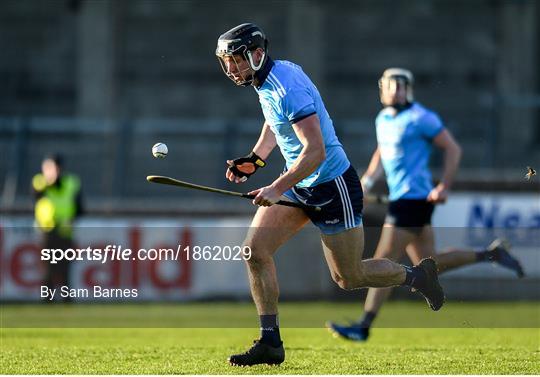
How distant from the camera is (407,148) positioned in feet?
40.0

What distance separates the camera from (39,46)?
27.0 m

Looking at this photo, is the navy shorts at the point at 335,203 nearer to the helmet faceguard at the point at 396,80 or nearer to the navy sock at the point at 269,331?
the navy sock at the point at 269,331

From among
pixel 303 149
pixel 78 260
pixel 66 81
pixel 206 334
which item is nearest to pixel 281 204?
pixel 303 149

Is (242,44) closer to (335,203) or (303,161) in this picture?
(303,161)

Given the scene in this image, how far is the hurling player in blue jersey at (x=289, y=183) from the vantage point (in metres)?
8.68

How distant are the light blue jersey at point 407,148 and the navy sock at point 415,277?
2.24 metres

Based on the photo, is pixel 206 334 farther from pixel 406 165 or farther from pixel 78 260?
pixel 78 260

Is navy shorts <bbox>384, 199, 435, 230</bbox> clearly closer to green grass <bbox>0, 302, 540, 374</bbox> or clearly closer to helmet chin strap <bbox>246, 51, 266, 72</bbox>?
green grass <bbox>0, 302, 540, 374</bbox>

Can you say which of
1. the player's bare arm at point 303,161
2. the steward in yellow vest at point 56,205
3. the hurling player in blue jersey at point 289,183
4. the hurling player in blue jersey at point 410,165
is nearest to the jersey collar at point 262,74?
the hurling player in blue jersey at point 289,183

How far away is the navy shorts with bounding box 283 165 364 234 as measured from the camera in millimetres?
9062
